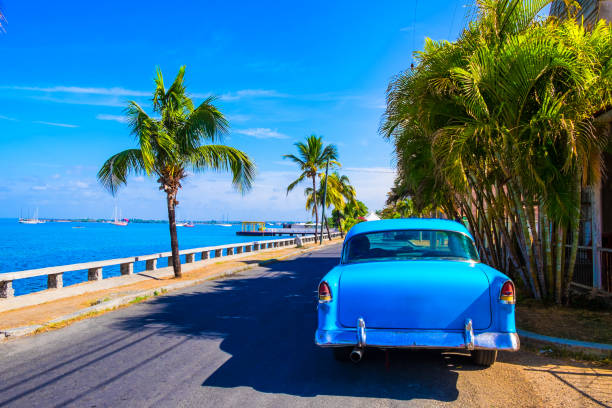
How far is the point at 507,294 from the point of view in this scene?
435 centimetres

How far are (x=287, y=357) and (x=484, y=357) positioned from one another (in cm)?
234

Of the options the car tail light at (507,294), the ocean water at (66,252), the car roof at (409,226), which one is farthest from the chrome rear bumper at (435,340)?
the ocean water at (66,252)

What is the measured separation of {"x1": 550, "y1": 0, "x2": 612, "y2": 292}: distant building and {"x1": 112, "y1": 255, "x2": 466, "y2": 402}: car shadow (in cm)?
502

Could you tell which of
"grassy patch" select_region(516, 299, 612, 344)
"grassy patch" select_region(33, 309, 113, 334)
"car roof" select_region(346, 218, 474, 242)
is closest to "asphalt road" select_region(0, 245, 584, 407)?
"grassy patch" select_region(33, 309, 113, 334)

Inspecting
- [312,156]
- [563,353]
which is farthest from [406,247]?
[312,156]

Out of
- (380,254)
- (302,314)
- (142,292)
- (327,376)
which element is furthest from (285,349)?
(142,292)

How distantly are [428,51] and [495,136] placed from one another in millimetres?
2341

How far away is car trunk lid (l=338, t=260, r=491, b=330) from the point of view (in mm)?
4316

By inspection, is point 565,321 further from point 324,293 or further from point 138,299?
point 138,299

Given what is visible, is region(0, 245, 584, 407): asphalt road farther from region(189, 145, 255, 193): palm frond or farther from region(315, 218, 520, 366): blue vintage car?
region(189, 145, 255, 193): palm frond

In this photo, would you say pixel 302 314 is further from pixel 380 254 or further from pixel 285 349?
pixel 380 254

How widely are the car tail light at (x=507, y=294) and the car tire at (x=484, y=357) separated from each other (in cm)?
90

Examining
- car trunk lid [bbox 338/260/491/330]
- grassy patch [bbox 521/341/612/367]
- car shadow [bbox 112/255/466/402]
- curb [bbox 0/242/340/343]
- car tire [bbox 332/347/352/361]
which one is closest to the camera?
car trunk lid [bbox 338/260/491/330]

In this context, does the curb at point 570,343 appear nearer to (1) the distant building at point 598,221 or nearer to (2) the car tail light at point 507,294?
(2) the car tail light at point 507,294
